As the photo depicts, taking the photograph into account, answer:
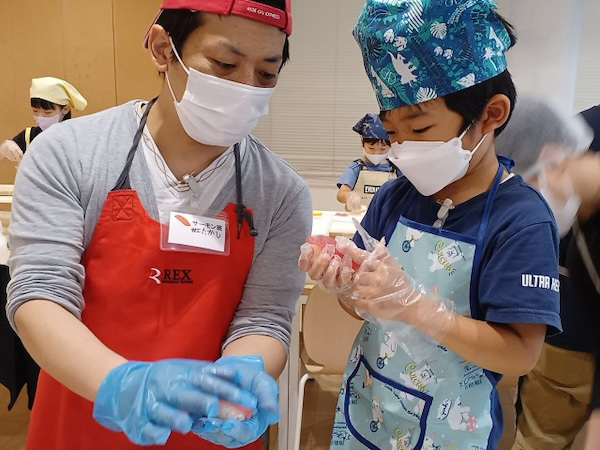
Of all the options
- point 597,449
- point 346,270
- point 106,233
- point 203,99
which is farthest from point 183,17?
point 597,449

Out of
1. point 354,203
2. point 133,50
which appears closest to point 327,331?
point 354,203

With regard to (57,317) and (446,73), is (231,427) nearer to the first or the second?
(57,317)

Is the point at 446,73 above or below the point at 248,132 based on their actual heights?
above

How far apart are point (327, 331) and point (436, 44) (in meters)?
1.23

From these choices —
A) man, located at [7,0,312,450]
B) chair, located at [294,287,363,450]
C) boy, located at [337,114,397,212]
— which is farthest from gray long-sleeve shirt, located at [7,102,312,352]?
boy, located at [337,114,397,212]

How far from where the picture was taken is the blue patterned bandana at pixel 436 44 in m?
0.89

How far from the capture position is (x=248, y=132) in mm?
1046

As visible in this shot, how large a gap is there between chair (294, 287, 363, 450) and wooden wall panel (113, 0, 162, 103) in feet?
9.11

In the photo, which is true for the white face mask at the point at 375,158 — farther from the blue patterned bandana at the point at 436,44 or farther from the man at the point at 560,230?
the blue patterned bandana at the point at 436,44

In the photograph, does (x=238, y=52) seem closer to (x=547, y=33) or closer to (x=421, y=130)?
(x=421, y=130)

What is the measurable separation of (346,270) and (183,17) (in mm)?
528

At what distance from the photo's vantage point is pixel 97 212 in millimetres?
914

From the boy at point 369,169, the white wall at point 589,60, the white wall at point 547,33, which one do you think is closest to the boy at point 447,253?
the boy at point 369,169

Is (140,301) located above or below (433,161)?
below
